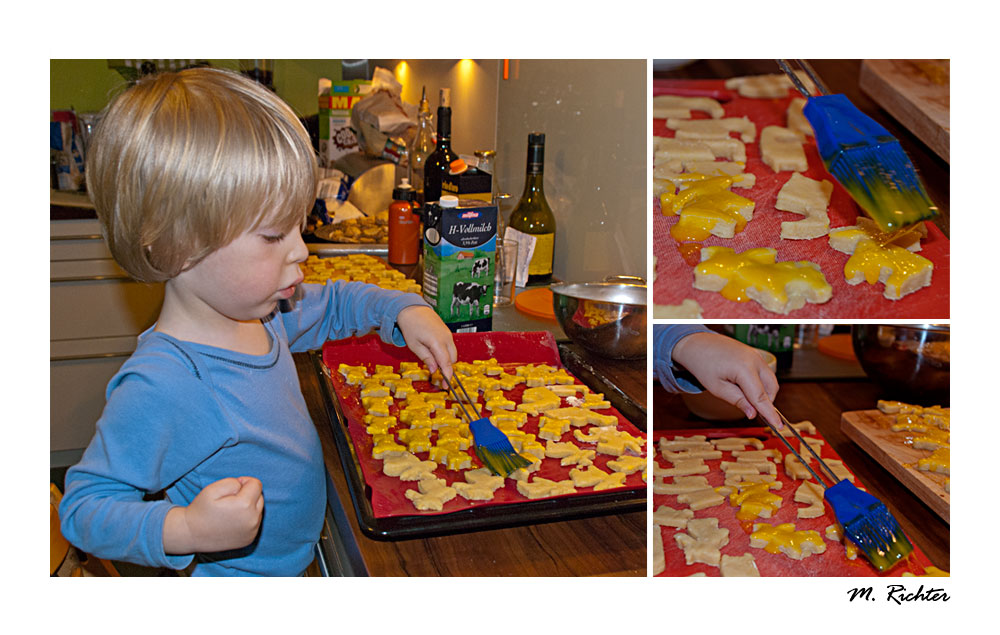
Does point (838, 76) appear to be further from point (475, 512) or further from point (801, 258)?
point (475, 512)

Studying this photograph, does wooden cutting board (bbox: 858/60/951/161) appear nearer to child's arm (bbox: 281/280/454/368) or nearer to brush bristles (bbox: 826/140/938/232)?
brush bristles (bbox: 826/140/938/232)

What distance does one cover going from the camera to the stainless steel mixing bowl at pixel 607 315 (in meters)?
1.33

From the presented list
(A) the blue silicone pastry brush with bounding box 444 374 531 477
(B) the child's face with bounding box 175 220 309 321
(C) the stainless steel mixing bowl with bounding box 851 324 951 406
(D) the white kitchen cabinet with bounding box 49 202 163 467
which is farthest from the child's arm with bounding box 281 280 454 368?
(D) the white kitchen cabinet with bounding box 49 202 163 467

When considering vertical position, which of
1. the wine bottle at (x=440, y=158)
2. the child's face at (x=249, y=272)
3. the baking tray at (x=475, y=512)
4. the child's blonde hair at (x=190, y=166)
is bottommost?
the baking tray at (x=475, y=512)

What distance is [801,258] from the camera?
994 mm

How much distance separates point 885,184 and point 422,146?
144 cm

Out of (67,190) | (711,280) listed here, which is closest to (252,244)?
(711,280)

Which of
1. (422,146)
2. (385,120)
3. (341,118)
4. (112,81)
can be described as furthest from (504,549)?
(112,81)

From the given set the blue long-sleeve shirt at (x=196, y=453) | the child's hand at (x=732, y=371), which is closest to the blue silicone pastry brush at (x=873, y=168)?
the child's hand at (x=732, y=371)

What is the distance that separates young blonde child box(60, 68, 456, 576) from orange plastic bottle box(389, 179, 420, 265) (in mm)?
880

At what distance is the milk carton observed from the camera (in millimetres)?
1372

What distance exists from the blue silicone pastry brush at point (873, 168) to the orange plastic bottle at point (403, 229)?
104 centimetres
